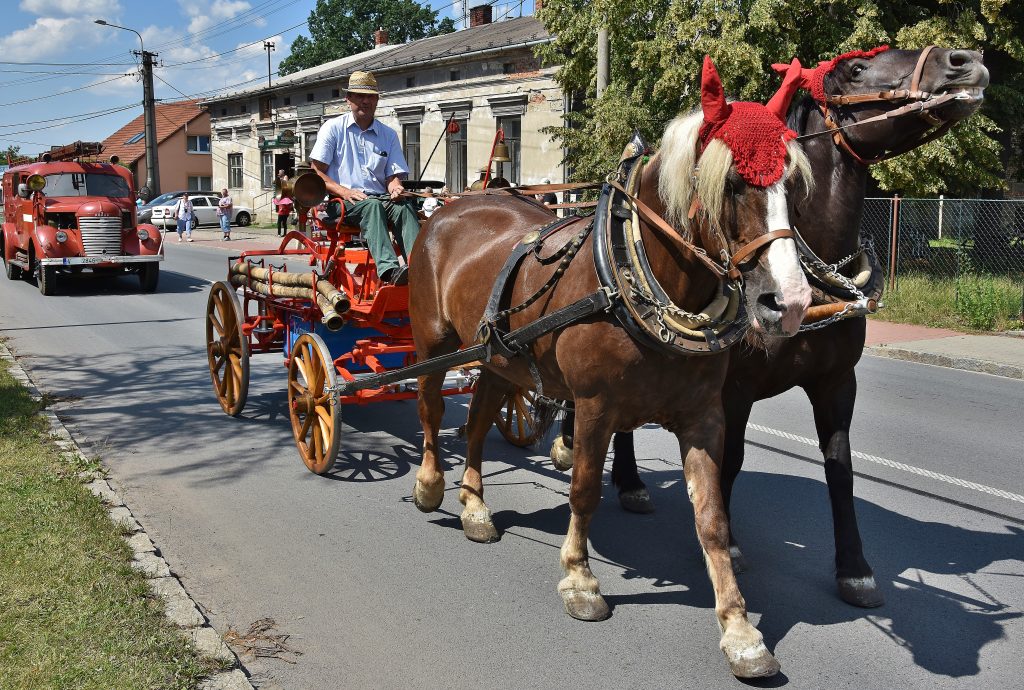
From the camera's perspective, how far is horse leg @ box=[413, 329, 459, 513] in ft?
18.8

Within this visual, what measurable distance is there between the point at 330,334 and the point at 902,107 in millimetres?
4310

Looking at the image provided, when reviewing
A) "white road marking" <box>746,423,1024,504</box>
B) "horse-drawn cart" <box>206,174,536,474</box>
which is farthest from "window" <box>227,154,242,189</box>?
"white road marking" <box>746,423,1024,504</box>

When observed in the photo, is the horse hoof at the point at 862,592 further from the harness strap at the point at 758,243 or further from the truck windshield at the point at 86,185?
the truck windshield at the point at 86,185

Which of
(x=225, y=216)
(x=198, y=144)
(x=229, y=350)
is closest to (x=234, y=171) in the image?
(x=198, y=144)


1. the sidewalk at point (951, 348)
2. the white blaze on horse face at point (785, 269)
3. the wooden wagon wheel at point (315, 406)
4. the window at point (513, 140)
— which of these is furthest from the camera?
the window at point (513, 140)

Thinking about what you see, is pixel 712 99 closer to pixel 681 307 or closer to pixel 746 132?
pixel 746 132

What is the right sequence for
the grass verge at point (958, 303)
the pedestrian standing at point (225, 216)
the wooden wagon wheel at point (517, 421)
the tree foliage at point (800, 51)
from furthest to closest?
the pedestrian standing at point (225, 216)
the tree foliage at point (800, 51)
the grass verge at point (958, 303)
the wooden wagon wheel at point (517, 421)

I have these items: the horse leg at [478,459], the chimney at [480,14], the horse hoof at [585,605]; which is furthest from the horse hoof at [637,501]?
the chimney at [480,14]

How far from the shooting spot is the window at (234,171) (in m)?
51.7

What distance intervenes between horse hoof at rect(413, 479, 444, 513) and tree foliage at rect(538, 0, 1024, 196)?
38.0 feet

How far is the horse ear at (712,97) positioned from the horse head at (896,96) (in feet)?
2.87

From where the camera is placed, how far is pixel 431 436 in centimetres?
586

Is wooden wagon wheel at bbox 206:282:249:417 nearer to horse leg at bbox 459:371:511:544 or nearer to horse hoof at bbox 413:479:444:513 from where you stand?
horse hoof at bbox 413:479:444:513

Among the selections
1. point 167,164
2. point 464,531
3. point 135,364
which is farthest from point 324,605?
point 167,164
